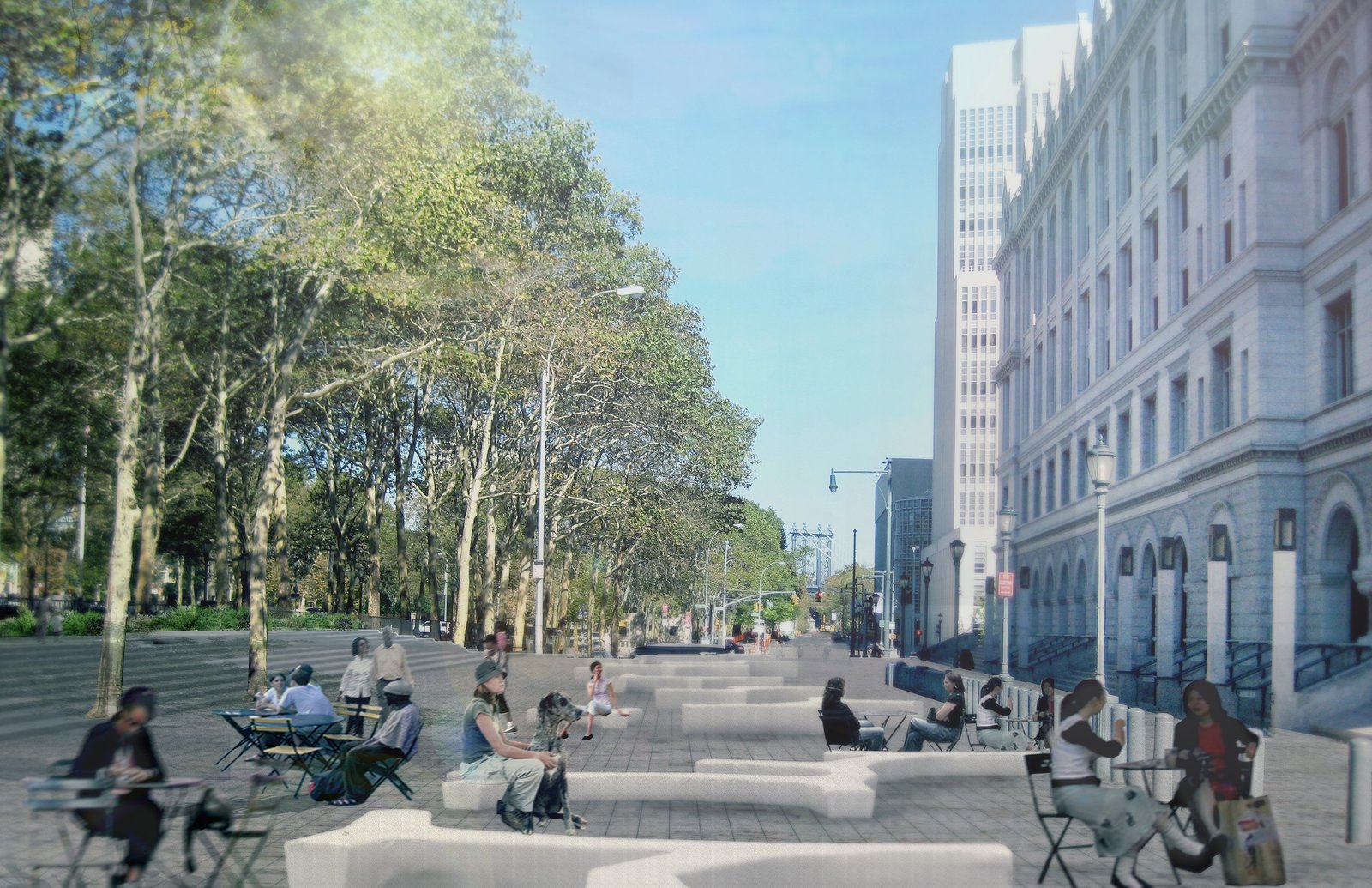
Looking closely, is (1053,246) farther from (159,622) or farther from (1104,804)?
(1104,804)

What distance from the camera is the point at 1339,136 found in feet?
93.8

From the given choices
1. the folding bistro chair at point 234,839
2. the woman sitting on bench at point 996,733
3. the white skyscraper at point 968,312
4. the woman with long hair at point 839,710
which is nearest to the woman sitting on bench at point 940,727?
the woman sitting on bench at point 996,733

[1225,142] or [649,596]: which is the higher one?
[1225,142]

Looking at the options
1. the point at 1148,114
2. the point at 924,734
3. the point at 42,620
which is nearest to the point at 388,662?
the point at 924,734

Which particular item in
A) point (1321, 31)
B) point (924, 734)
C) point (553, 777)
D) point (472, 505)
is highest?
point (1321, 31)

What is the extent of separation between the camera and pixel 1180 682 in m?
29.6

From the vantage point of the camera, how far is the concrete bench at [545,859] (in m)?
7.54

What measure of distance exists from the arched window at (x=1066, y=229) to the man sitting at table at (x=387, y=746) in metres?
48.2

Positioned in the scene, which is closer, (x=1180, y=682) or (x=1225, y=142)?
(x=1180, y=682)

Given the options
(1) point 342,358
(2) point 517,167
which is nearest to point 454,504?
(2) point 517,167

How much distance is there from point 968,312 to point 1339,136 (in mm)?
90212

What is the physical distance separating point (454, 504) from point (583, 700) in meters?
29.1

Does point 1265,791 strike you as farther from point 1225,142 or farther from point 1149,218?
point 1149,218

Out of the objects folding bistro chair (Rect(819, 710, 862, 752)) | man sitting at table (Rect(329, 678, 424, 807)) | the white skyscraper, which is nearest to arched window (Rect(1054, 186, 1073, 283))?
folding bistro chair (Rect(819, 710, 862, 752))
